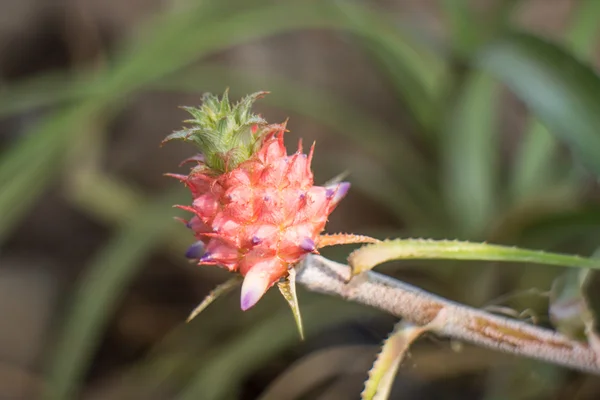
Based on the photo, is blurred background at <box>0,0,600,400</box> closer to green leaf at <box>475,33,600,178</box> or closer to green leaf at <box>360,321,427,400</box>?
green leaf at <box>475,33,600,178</box>

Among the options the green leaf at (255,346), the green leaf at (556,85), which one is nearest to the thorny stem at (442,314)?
the green leaf at (556,85)

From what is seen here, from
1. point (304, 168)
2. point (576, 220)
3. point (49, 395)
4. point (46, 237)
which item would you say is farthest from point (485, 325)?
point (46, 237)

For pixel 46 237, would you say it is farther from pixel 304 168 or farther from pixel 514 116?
pixel 304 168

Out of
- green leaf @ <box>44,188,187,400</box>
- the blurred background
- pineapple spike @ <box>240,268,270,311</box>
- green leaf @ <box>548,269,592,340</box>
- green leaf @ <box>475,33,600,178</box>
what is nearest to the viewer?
pineapple spike @ <box>240,268,270,311</box>

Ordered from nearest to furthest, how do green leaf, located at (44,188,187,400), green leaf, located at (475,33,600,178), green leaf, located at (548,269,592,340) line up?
green leaf, located at (548,269,592,340) < green leaf, located at (475,33,600,178) < green leaf, located at (44,188,187,400)

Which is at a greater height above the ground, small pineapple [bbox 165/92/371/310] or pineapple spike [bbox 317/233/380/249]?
small pineapple [bbox 165/92/371/310]

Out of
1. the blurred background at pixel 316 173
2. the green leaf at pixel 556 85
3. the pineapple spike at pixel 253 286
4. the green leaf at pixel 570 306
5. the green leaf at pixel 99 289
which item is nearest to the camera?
the pineapple spike at pixel 253 286

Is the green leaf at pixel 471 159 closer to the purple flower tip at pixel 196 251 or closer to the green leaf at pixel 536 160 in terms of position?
the green leaf at pixel 536 160

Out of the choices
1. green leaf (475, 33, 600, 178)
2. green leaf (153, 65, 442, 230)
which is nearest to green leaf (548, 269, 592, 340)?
green leaf (475, 33, 600, 178)
